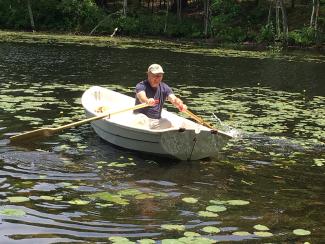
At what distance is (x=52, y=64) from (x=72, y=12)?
119ft

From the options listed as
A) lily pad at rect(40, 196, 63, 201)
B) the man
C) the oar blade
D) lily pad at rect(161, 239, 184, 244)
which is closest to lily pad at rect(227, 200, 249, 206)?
lily pad at rect(161, 239, 184, 244)

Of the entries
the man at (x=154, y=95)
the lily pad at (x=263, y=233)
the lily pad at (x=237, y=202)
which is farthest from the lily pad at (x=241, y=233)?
the man at (x=154, y=95)

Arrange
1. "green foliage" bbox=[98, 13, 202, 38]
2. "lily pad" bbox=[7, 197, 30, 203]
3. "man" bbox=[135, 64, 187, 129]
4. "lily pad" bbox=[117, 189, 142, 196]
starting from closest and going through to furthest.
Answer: "lily pad" bbox=[7, 197, 30, 203]
"lily pad" bbox=[117, 189, 142, 196]
"man" bbox=[135, 64, 187, 129]
"green foliage" bbox=[98, 13, 202, 38]

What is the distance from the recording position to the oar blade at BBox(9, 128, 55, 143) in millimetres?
11586

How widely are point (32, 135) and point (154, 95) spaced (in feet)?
9.47

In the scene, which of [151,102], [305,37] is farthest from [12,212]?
[305,37]

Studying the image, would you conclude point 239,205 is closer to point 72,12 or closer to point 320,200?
point 320,200

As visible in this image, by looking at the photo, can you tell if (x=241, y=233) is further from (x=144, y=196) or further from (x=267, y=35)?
(x=267, y=35)

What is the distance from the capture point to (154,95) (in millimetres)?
11867

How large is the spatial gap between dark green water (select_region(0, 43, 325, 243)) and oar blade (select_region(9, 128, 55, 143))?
22 cm

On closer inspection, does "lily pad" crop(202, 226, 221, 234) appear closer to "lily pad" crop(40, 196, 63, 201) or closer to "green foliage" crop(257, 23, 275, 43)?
"lily pad" crop(40, 196, 63, 201)

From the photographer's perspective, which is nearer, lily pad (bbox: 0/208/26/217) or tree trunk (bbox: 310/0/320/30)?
lily pad (bbox: 0/208/26/217)

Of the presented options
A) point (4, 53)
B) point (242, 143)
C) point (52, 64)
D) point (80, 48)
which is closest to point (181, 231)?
point (242, 143)

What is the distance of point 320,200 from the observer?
9.03 meters
